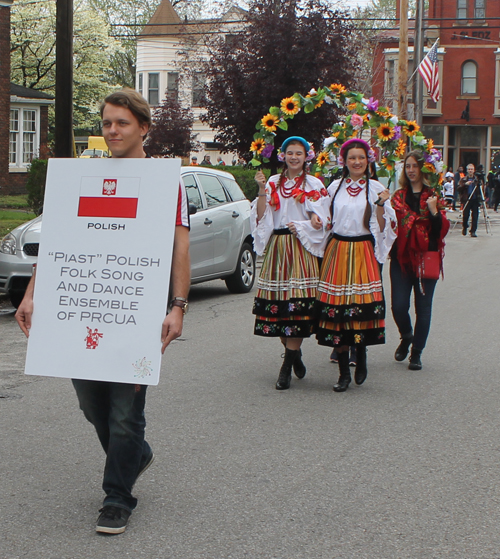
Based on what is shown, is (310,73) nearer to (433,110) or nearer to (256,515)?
(256,515)

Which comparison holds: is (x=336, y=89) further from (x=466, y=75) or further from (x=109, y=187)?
(x=466, y=75)

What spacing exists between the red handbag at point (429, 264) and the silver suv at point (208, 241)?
367 cm

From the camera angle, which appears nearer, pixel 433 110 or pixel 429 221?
pixel 429 221

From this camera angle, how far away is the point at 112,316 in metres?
3.83

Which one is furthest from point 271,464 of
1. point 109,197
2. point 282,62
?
point 282,62

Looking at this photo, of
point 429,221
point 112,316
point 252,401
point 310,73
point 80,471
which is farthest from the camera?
point 310,73

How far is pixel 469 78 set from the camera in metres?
46.3

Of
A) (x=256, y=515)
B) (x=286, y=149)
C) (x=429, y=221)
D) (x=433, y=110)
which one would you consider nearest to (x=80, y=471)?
(x=256, y=515)

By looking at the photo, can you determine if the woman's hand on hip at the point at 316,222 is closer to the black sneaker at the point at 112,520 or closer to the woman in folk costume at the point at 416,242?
the woman in folk costume at the point at 416,242

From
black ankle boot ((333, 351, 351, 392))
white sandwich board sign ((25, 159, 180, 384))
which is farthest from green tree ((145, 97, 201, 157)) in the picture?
white sandwich board sign ((25, 159, 180, 384))

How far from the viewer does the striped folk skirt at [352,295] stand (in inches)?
253

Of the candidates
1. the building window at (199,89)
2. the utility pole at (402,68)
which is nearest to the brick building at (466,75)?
the building window at (199,89)

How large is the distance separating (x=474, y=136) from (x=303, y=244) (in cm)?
4254

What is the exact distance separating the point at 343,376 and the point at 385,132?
6.81 ft
